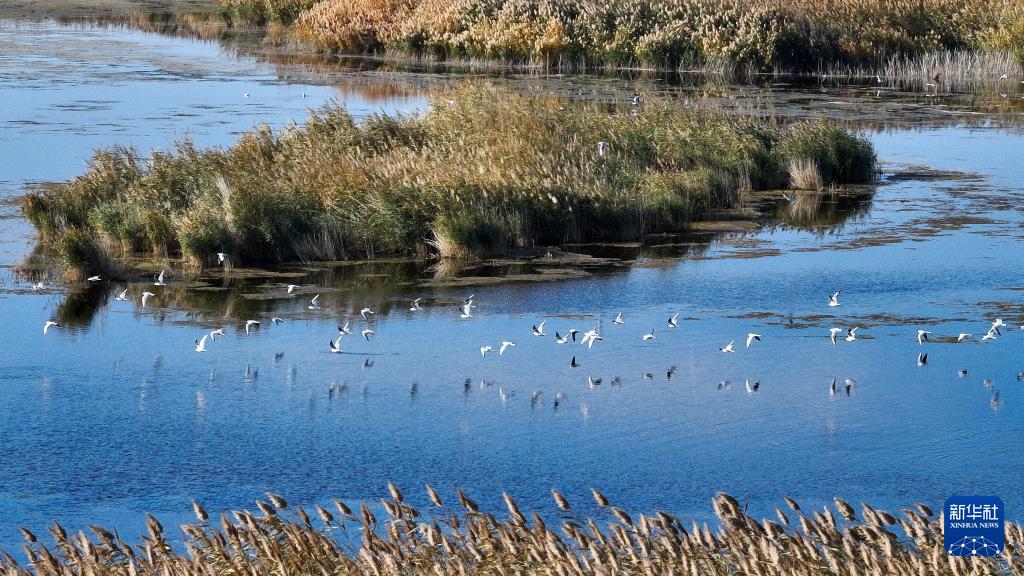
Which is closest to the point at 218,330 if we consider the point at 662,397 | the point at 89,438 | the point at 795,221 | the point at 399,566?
the point at 89,438

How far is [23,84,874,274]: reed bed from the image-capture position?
14.8 meters

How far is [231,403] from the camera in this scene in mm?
10016

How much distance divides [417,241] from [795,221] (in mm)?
5162

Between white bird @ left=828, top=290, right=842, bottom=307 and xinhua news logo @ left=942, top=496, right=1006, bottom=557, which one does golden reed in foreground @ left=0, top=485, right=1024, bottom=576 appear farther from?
white bird @ left=828, top=290, right=842, bottom=307

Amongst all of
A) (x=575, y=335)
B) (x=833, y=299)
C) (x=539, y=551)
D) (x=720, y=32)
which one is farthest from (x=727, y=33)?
(x=539, y=551)

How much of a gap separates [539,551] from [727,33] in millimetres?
28430

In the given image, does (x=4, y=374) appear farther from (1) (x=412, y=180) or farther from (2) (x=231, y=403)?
(1) (x=412, y=180)

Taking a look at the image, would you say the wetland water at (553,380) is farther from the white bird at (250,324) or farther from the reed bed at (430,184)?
the reed bed at (430,184)

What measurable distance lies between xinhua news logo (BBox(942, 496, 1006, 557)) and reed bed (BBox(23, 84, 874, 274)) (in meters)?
8.66

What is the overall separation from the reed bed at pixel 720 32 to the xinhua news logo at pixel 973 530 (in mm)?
26576

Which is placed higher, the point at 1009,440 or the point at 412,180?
the point at 412,180

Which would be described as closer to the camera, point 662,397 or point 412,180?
point 662,397

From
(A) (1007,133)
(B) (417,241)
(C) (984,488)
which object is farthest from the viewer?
(A) (1007,133)

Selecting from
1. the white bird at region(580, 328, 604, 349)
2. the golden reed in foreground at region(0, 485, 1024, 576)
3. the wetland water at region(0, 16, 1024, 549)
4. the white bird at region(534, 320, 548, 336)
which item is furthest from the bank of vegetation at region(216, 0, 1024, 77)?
the golden reed in foreground at region(0, 485, 1024, 576)
